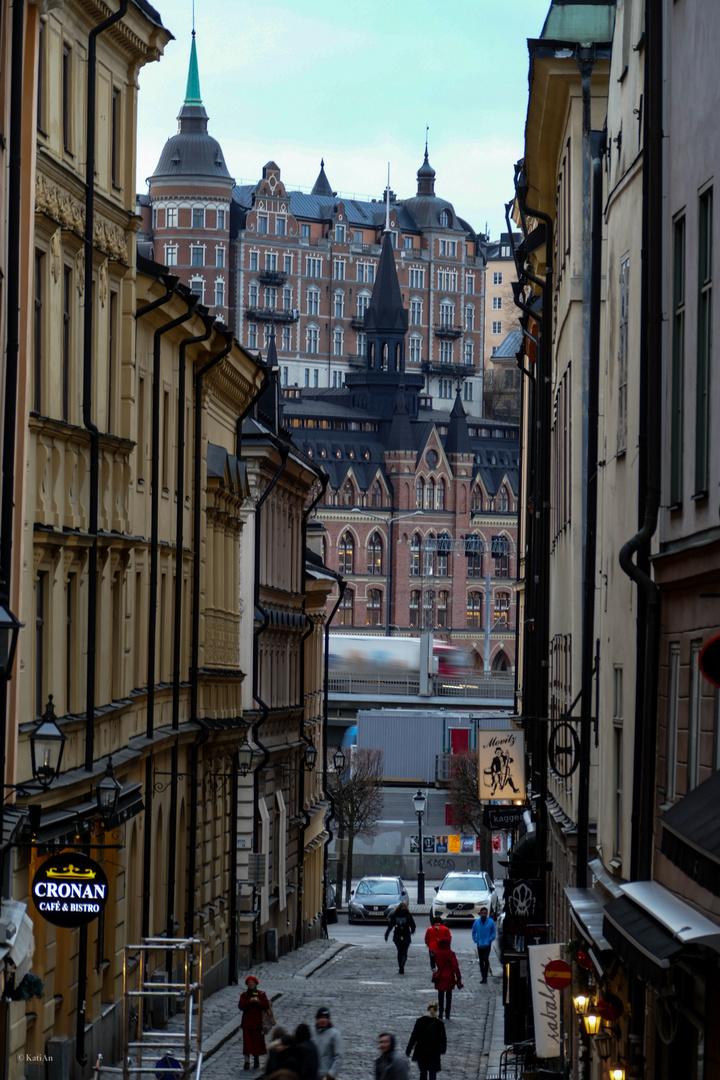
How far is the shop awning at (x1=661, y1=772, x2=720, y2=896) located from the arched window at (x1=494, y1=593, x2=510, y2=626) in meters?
141

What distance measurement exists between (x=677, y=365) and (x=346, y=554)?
5247 inches

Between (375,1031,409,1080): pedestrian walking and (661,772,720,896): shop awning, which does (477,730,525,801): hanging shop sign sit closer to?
(375,1031,409,1080): pedestrian walking

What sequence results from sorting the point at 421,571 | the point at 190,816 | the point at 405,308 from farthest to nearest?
the point at 405,308 < the point at 421,571 < the point at 190,816

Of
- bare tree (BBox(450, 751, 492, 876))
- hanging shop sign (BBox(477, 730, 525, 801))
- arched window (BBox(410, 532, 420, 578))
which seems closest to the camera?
hanging shop sign (BBox(477, 730, 525, 801))

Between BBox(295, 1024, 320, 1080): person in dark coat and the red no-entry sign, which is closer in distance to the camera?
BBox(295, 1024, 320, 1080): person in dark coat

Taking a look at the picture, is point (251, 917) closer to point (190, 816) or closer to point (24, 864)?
point (190, 816)

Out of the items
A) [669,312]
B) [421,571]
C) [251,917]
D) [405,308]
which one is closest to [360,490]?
[421,571]

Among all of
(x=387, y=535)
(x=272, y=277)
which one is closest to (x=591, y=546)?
(x=387, y=535)

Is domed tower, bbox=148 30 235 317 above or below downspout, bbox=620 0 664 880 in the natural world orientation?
above

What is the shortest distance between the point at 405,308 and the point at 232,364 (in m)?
145

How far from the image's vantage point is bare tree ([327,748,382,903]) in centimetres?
7438

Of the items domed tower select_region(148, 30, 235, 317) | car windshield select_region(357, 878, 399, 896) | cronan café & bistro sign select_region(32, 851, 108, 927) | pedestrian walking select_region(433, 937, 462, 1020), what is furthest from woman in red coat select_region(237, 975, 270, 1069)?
domed tower select_region(148, 30, 235, 317)

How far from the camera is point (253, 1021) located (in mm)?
21375

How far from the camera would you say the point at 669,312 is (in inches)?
499
